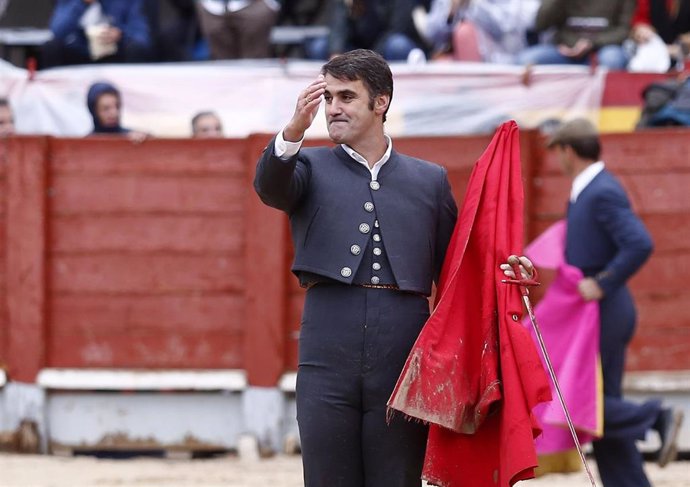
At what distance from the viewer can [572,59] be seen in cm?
930

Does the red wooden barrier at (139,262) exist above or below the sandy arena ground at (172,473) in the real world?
above

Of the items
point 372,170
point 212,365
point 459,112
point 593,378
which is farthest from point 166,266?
point 372,170

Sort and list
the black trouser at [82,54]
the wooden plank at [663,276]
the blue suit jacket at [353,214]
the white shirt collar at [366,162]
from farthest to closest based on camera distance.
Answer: the black trouser at [82,54] < the wooden plank at [663,276] < the white shirt collar at [366,162] < the blue suit jacket at [353,214]

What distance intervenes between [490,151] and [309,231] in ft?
1.90

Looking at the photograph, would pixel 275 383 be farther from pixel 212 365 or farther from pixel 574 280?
pixel 574 280

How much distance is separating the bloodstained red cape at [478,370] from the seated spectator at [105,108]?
430cm

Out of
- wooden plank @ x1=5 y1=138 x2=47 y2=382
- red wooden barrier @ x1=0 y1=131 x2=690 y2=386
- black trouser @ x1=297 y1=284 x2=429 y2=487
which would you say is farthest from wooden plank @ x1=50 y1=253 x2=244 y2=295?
black trouser @ x1=297 y1=284 x2=429 y2=487

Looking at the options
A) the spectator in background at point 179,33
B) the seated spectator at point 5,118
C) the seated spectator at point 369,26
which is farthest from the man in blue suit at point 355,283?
the spectator in background at point 179,33

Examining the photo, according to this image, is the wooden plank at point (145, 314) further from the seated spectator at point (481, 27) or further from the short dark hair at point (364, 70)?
the short dark hair at point (364, 70)

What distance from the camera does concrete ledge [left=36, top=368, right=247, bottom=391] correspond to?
7875mm

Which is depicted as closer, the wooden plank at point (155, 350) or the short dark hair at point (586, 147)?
the short dark hair at point (586, 147)

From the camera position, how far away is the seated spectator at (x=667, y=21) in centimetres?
939

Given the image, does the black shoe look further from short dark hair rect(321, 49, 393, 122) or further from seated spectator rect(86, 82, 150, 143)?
seated spectator rect(86, 82, 150, 143)

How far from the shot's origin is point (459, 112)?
8.80m
